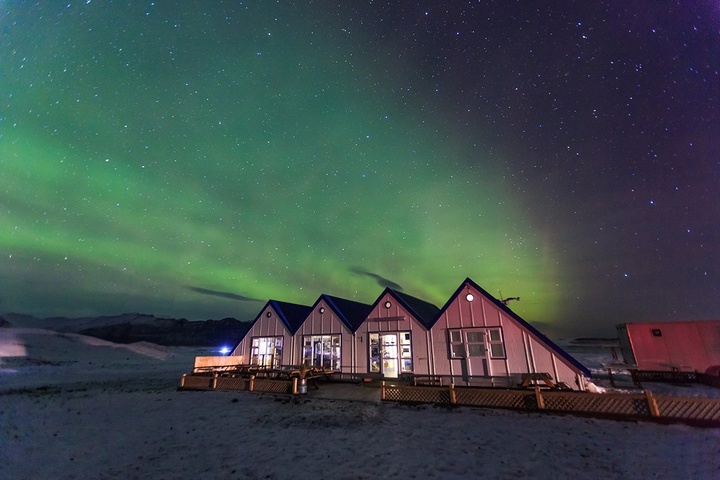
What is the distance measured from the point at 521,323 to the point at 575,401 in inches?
206

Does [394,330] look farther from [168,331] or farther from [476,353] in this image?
[168,331]

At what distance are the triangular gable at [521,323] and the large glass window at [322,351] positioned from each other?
7.19 metres

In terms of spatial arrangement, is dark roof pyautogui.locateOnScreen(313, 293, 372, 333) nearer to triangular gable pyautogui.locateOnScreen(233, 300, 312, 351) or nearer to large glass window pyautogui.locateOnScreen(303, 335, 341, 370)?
large glass window pyautogui.locateOnScreen(303, 335, 341, 370)

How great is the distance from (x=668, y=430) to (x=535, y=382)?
4542mm

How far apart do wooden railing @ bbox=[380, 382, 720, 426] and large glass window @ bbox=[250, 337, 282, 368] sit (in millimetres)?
12512

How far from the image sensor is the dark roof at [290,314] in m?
24.1

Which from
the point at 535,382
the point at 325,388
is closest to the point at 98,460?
the point at 325,388

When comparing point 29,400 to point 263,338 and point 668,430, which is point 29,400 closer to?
point 263,338

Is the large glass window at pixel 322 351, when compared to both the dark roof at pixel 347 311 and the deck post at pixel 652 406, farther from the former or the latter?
the deck post at pixel 652 406

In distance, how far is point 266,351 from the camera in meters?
25.0

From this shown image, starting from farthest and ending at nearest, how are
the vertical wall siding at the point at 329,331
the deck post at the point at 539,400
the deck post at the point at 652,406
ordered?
the vertical wall siding at the point at 329,331 → the deck post at the point at 539,400 → the deck post at the point at 652,406

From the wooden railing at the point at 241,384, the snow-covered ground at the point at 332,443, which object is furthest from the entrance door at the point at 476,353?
the wooden railing at the point at 241,384

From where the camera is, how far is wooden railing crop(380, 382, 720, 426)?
32.6 feet

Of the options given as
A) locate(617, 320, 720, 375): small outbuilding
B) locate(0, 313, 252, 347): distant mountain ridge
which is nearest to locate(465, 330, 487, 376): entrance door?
locate(617, 320, 720, 375): small outbuilding
